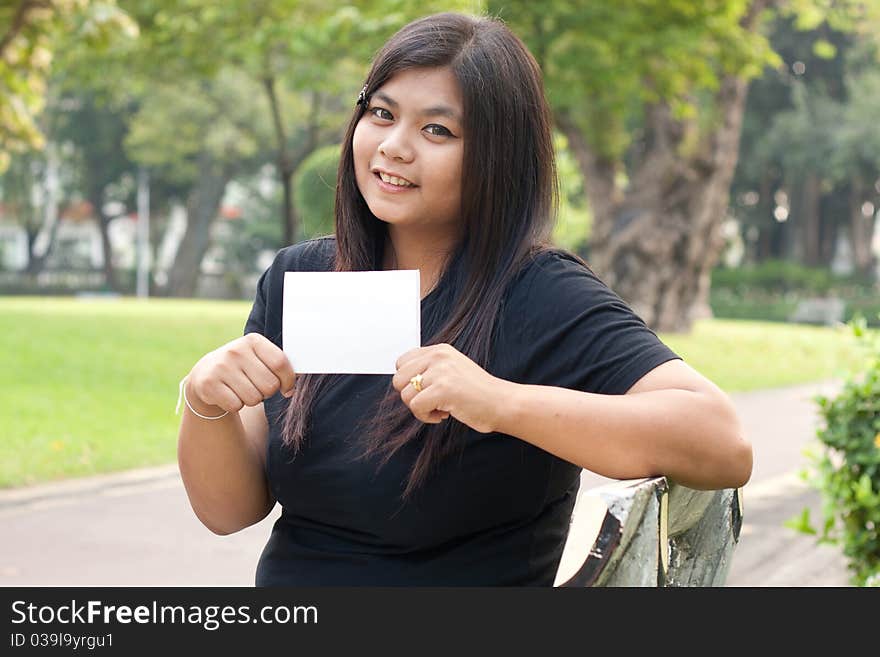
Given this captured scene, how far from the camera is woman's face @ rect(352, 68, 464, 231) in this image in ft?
6.69

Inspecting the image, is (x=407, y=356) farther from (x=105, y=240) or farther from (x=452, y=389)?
(x=105, y=240)

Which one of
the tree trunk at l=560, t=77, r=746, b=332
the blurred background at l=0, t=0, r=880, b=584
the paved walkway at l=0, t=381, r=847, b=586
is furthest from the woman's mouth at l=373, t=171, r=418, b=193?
the tree trunk at l=560, t=77, r=746, b=332

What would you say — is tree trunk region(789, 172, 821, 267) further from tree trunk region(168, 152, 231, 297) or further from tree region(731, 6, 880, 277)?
tree trunk region(168, 152, 231, 297)

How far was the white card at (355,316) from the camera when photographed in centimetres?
173

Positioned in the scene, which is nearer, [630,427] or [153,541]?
[630,427]

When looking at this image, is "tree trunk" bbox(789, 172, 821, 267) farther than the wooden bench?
Yes

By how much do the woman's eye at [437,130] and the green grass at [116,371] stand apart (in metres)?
3.18

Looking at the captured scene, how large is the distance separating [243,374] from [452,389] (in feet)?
1.09

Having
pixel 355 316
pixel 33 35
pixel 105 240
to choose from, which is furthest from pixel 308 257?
pixel 105 240

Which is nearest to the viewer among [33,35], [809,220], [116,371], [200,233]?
[33,35]

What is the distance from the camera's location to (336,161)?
36.8 ft

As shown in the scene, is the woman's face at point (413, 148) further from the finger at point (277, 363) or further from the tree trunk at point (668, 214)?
the tree trunk at point (668, 214)

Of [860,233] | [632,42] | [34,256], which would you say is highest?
[632,42]

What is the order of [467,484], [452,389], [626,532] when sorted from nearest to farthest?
[626,532]
[452,389]
[467,484]
